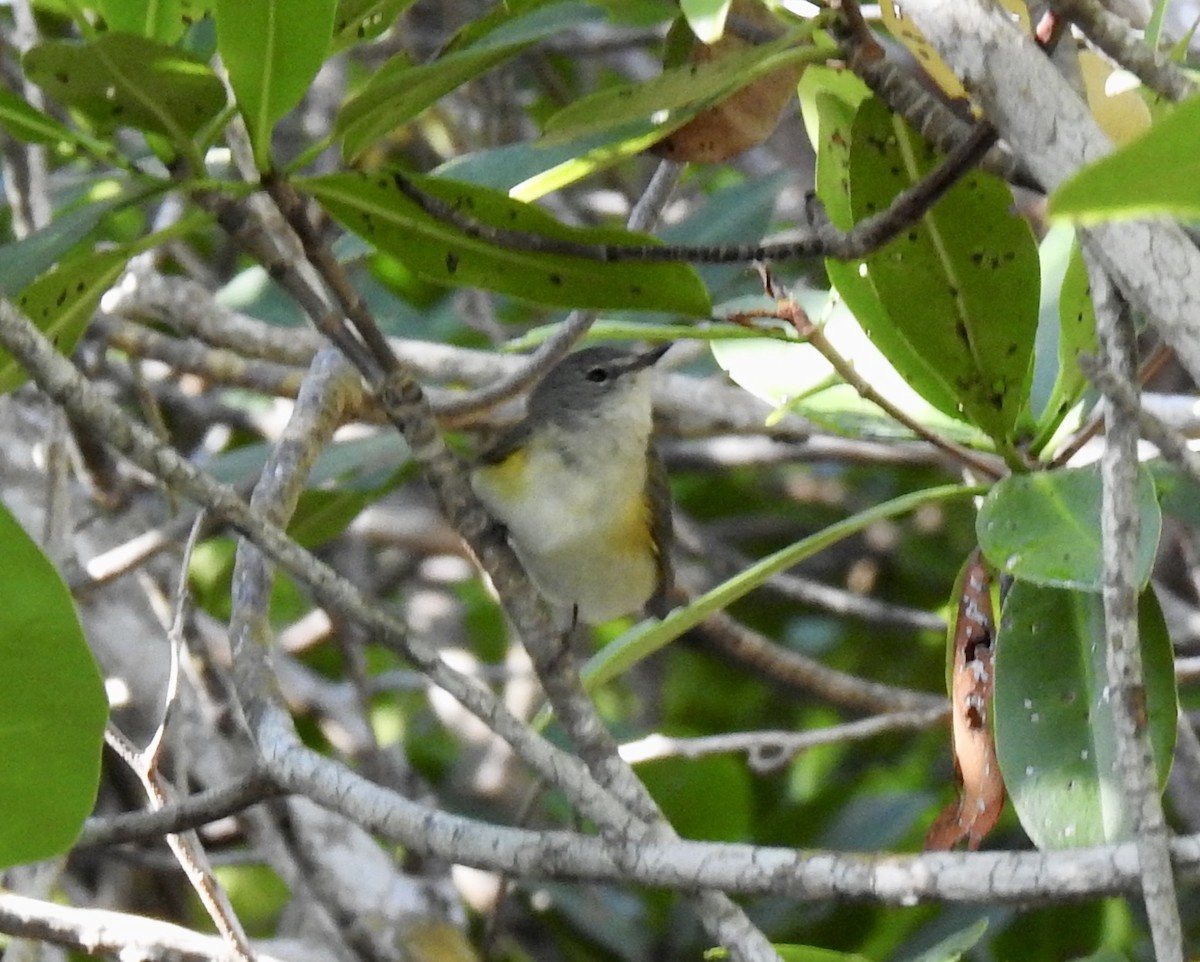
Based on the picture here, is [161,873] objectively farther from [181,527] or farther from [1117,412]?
[1117,412]

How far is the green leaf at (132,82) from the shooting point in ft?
4.30

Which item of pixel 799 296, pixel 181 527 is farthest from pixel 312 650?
pixel 799 296

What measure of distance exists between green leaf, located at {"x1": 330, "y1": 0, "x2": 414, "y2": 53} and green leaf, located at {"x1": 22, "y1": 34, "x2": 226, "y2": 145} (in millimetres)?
192

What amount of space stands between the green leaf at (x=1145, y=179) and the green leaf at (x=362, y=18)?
95 centimetres

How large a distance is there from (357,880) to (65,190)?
52.4 inches

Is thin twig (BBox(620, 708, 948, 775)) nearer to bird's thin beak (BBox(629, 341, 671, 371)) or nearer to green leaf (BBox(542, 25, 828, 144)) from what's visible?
bird's thin beak (BBox(629, 341, 671, 371))

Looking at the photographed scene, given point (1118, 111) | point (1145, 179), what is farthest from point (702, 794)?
point (1145, 179)

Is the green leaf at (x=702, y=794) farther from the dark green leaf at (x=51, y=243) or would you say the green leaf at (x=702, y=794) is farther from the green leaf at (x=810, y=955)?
the dark green leaf at (x=51, y=243)

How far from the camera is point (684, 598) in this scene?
3.44 metres

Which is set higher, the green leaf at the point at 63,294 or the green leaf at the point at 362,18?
the green leaf at the point at 362,18

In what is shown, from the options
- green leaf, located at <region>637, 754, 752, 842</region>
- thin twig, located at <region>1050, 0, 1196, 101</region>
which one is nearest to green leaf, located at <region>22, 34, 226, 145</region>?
thin twig, located at <region>1050, 0, 1196, 101</region>

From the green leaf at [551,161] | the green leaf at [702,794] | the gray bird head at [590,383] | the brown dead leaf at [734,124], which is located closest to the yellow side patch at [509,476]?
the gray bird head at [590,383]

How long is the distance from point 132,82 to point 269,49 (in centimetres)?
12

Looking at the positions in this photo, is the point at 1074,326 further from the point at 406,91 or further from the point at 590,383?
the point at 590,383
